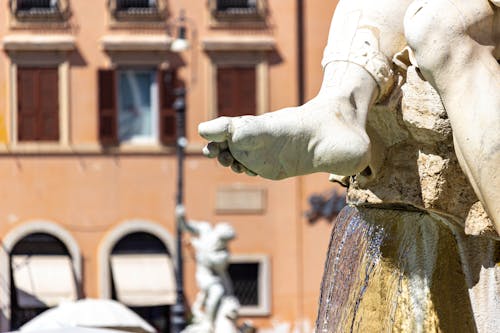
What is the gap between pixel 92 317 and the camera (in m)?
11.2

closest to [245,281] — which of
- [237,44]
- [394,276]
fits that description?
[237,44]

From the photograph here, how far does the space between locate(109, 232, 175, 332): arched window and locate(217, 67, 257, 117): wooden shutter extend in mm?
2581

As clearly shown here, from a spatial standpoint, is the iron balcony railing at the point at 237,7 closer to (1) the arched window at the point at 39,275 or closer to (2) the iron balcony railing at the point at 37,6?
(2) the iron balcony railing at the point at 37,6

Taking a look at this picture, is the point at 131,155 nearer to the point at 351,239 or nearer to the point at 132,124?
the point at 132,124

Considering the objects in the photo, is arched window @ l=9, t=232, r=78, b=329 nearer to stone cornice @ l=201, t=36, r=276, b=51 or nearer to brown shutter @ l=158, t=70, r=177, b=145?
brown shutter @ l=158, t=70, r=177, b=145

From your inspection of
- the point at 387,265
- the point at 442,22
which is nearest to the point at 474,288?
the point at 387,265

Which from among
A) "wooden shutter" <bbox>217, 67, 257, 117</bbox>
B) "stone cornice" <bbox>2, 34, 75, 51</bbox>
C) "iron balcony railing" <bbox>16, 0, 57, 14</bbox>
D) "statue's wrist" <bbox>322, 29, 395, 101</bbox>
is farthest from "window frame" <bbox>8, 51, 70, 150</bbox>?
"statue's wrist" <bbox>322, 29, 395, 101</bbox>

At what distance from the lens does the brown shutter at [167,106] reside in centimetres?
3616

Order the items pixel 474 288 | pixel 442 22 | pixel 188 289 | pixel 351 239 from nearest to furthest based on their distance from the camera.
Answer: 1. pixel 442 22
2. pixel 474 288
3. pixel 351 239
4. pixel 188 289

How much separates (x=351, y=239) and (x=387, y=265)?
0.67 ft

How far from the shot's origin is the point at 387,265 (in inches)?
205

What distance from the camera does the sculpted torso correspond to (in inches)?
179

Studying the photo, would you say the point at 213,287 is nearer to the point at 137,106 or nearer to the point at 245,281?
the point at 245,281

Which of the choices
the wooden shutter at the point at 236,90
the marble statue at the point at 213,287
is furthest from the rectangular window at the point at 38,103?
the marble statue at the point at 213,287
